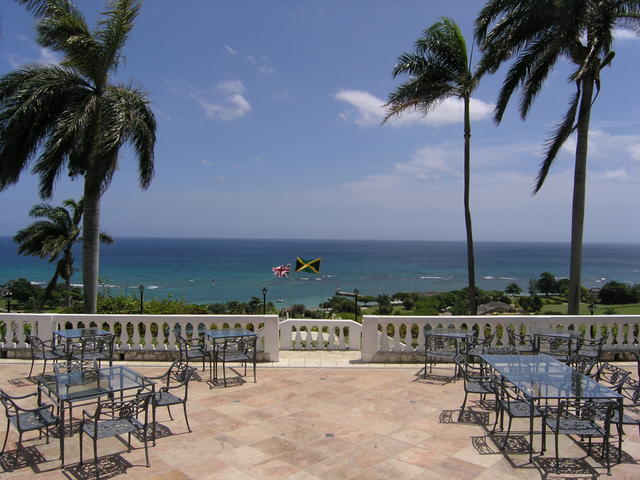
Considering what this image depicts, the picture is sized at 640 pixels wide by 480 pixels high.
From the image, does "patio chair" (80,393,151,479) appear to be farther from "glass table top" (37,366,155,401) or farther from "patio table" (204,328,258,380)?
"patio table" (204,328,258,380)

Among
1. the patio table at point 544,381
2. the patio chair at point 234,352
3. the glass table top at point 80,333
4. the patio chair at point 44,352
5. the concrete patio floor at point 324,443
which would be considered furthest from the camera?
the glass table top at point 80,333

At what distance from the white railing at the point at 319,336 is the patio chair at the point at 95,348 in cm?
377

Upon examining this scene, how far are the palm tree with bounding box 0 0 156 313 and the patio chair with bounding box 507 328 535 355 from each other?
409 inches

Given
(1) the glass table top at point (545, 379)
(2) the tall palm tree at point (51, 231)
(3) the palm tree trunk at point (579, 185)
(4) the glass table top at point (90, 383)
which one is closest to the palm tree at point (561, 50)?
(3) the palm tree trunk at point (579, 185)

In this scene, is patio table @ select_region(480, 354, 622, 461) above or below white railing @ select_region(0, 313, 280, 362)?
above

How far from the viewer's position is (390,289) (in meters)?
80.2

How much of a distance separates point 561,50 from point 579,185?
3667 mm

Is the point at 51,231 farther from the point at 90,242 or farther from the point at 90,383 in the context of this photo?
the point at 90,383

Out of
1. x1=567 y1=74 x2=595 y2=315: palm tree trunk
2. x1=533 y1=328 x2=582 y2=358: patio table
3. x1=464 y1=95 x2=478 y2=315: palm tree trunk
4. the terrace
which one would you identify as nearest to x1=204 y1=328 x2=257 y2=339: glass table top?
the terrace

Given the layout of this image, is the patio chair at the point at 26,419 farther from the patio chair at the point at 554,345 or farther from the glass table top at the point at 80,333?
the patio chair at the point at 554,345

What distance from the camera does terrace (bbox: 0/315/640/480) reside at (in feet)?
17.2

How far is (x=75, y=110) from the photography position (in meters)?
12.4

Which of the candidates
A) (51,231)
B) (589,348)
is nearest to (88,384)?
(589,348)

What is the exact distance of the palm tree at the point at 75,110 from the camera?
12180 mm
